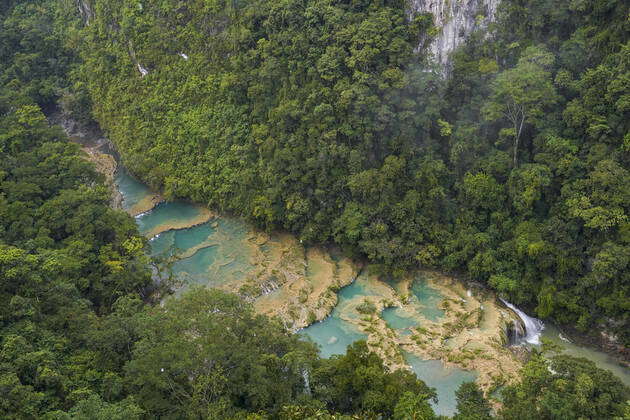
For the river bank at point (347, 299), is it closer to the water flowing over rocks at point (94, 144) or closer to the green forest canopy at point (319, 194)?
the green forest canopy at point (319, 194)

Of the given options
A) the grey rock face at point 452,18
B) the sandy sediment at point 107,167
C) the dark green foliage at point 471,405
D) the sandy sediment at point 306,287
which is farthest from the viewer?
the sandy sediment at point 107,167

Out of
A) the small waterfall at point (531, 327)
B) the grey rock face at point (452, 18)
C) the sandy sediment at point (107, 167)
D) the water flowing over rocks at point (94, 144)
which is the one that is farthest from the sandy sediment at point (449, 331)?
the water flowing over rocks at point (94, 144)

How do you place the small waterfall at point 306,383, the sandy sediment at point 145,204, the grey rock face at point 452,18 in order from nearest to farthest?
the small waterfall at point 306,383 → the grey rock face at point 452,18 → the sandy sediment at point 145,204

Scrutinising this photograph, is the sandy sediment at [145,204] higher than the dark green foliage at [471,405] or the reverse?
higher

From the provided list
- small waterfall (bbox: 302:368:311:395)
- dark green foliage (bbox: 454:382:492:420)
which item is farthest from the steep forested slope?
small waterfall (bbox: 302:368:311:395)

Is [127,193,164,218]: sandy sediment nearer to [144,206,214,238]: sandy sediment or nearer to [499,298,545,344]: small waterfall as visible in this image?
[144,206,214,238]: sandy sediment

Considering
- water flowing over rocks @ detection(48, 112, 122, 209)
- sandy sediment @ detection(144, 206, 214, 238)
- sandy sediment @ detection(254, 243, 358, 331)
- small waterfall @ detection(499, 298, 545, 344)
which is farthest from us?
water flowing over rocks @ detection(48, 112, 122, 209)

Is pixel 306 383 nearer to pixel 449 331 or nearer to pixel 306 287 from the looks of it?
pixel 449 331

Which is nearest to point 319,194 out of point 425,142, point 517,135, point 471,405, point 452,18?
point 425,142
